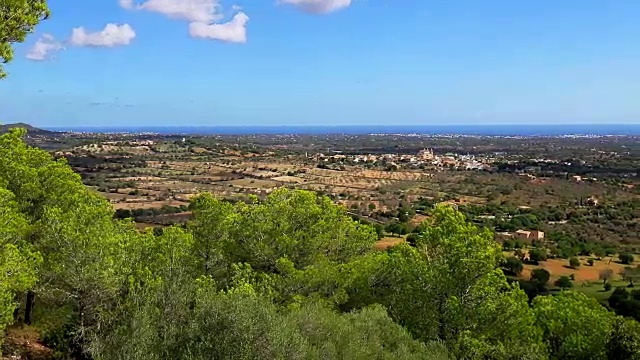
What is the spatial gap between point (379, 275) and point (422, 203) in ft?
235

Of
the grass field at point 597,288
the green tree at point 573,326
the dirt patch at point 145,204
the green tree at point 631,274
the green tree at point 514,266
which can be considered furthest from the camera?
the dirt patch at point 145,204

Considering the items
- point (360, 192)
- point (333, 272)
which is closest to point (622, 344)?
point (333, 272)

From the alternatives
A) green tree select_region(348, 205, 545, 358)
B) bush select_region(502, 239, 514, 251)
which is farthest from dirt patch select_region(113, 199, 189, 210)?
green tree select_region(348, 205, 545, 358)

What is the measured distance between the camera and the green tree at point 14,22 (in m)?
12.5

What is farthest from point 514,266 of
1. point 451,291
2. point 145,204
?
point 145,204

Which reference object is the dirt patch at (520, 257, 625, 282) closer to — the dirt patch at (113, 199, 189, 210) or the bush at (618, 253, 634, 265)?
the bush at (618, 253, 634, 265)

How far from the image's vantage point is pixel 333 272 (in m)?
20.9

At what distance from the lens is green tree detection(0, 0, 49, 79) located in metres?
12.5

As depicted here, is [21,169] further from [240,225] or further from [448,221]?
[448,221]

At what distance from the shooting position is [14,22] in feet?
41.5

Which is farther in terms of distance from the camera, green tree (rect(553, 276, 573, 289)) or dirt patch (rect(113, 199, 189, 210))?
dirt patch (rect(113, 199, 189, 210))

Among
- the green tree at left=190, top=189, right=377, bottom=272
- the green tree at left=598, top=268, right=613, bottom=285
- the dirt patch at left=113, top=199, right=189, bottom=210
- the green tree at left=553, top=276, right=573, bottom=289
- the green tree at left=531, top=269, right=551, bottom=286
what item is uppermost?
the green tree at left=190, top=189, right=377, bottom=272

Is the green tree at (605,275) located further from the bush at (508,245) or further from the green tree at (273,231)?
the green tree at (273,231)

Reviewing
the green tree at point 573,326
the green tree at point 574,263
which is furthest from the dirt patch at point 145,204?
the green tree at point 573,326
